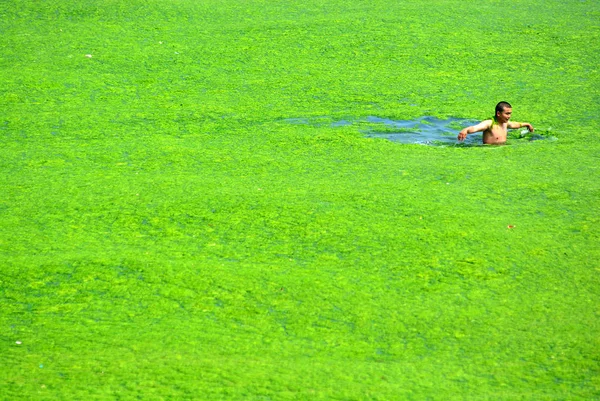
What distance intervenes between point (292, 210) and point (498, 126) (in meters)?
1.56

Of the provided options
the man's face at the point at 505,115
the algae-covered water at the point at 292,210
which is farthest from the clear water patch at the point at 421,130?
the man's face at the point at 505,115

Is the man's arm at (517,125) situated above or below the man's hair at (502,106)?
below

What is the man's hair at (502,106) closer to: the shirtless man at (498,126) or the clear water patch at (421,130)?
the shirtless man at (498,126)

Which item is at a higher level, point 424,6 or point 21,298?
point 424,6

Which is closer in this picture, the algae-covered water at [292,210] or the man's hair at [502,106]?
the algae-covered water at [292,210]

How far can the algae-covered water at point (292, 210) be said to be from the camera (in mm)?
2301

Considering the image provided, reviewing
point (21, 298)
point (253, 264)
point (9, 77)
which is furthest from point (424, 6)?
point (21, 298)

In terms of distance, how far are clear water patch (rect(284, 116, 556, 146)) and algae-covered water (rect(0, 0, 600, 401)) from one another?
17 mm

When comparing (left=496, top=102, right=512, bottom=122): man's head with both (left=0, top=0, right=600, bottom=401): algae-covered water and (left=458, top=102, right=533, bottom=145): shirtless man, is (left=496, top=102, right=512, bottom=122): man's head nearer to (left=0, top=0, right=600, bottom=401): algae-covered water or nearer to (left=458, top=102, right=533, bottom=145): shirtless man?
(left=458, top=102, right=533, bottom=145): shirtless man

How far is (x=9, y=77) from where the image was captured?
4.80 m

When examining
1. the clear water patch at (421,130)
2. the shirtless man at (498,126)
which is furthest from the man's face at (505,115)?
the clear water patch at (421,130)

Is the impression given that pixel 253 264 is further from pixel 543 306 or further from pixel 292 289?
pixel 543 306

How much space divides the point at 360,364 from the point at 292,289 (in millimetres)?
478

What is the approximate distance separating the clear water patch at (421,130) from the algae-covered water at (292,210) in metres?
0.02
